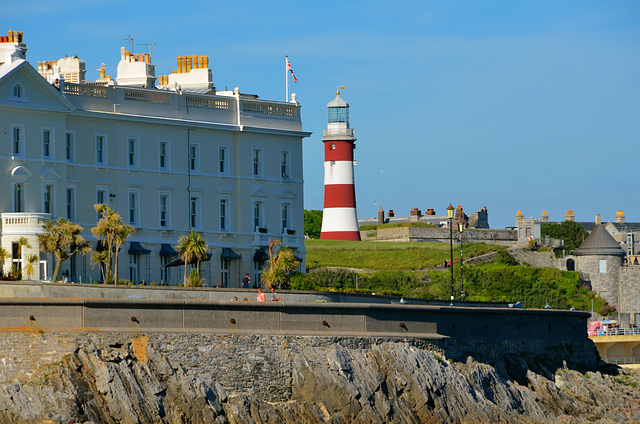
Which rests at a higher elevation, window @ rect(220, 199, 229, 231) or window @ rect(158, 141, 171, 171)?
window @ rect(158, 141, 171, 171)

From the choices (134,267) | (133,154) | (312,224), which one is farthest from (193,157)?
(312,224)

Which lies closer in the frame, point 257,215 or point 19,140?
point 19,140

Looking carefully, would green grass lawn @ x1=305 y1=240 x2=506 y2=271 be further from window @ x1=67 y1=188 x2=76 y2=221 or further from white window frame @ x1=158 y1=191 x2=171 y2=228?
window @ x1=67 y1=188 x2=76 y2=221

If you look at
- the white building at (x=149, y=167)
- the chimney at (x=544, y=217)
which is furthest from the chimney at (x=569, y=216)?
the white building at (x=149, y=167)

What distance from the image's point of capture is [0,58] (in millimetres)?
65500

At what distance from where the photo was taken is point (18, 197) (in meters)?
59.5

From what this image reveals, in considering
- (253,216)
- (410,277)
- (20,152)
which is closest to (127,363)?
(20,152)

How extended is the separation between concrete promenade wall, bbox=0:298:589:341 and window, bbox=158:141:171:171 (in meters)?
18.4

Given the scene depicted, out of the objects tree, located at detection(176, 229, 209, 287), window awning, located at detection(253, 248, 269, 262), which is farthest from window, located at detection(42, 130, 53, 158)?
window awning, located at detection(253, 248, 269, 262)

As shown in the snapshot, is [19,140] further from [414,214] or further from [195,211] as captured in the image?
[414,214]

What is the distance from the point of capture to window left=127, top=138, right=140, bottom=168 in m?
64.1

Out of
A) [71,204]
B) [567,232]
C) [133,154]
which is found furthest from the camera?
[567,232]

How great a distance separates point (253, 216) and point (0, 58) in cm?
1439

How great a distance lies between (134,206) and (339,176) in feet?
108
